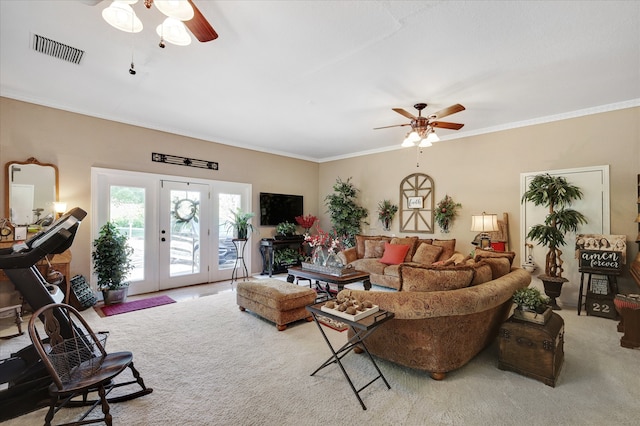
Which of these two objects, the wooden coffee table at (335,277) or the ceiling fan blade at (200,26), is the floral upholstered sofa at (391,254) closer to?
the wooden coffee table at (335,277)

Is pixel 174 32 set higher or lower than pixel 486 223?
higher

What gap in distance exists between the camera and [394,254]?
5551 mm

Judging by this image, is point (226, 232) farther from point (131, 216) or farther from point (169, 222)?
point (131, 216)

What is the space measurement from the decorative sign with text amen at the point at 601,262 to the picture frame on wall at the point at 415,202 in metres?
2.63

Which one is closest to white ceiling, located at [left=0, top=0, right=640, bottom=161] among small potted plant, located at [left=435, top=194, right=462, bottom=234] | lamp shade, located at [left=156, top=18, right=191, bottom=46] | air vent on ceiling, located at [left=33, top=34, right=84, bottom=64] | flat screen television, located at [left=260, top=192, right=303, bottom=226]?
air vent on ceiling, located at [left=33, top=34, right=84, bottom=64]

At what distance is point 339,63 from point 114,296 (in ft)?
15.0

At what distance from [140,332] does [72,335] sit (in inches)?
56.8

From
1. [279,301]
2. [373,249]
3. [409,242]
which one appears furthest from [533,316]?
[373,249]

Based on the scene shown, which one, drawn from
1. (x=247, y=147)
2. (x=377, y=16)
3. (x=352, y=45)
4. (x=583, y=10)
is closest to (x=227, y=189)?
(x=247, y=147)

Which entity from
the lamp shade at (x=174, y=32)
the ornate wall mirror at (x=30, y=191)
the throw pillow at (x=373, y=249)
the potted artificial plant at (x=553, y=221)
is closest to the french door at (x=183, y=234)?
the ornate wall mirror at (x=30, y=191)

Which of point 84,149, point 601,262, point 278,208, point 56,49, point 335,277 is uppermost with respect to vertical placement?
point 56,49

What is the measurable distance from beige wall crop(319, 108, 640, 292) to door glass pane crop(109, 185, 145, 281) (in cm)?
459

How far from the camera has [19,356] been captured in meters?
2.10

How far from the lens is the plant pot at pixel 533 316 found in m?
2.47
